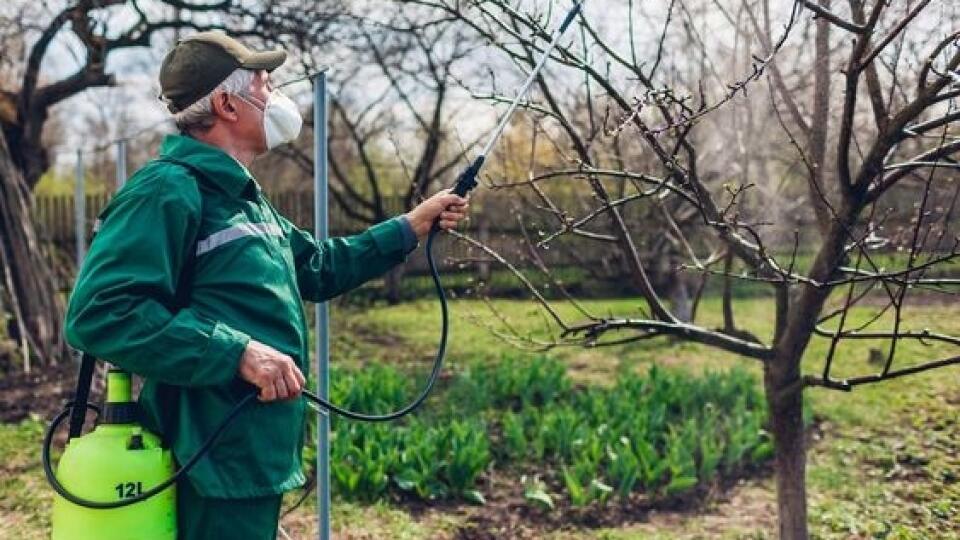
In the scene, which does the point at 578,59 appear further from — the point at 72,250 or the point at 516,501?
the point at 72,250

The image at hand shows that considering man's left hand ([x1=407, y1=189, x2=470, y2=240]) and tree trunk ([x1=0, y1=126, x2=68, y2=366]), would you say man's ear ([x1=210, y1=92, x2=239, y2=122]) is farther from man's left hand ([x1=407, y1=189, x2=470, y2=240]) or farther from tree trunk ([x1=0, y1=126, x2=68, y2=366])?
tree trunk ([x1=0, y1=126, x2=68, y2=366])

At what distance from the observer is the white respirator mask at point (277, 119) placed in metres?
2.29

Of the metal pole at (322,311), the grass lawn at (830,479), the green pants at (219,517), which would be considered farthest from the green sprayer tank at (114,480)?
the grass lawn at (830,479)

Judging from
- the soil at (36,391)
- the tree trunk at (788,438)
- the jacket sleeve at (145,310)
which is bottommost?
the soil at (36,391)

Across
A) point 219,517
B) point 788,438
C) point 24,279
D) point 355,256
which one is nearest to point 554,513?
point 788,438

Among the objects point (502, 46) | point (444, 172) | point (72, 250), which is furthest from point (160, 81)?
point (72, 250)

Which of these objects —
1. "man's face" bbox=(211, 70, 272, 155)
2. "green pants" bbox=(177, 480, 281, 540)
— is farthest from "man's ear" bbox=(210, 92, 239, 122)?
"green pants" bbox=(177, 480, 281, 540)

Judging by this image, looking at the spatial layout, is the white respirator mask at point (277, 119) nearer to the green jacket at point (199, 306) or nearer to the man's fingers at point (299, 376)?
the green jacket at point (199, 306)

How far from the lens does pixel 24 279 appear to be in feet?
25.5

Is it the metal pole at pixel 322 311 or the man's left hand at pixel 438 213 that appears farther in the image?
the metal pole at pixel 322 311

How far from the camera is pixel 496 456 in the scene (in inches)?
209

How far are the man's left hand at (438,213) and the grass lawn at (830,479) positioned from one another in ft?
4.21

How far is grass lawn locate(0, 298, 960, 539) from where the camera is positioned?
14.3 feet

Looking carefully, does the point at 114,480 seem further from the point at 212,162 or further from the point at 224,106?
the point at 224,106
